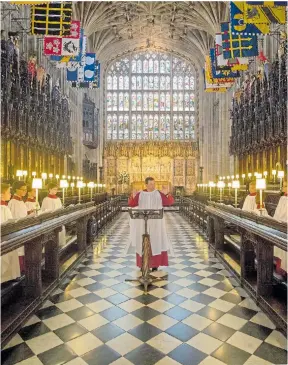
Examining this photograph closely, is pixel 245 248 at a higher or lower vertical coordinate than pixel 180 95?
lower

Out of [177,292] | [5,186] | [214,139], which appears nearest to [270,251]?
[177,292]

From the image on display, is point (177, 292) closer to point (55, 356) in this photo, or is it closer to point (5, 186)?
point (55, 356)

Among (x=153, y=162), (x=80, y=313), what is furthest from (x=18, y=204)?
(x=153, y=162)

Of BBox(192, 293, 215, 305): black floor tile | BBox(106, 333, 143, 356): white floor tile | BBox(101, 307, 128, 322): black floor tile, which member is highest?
BBox(106, 333, 143, 356): white floor tile

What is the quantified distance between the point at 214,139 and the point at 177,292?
25945mm

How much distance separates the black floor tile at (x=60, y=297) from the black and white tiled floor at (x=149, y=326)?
0.05 feet

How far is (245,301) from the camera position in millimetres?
4801

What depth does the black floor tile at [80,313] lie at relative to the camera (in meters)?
4.25

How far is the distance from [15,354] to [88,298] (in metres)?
1.72

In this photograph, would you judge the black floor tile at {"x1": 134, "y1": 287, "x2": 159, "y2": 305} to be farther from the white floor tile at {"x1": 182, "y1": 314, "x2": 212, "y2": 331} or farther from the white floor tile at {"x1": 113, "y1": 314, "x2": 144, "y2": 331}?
the white floor tile at {"x1": 182, "y1": 314, "x2": 212, "y2": 331}

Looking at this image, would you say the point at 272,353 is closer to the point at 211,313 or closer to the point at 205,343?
the point at 205,343

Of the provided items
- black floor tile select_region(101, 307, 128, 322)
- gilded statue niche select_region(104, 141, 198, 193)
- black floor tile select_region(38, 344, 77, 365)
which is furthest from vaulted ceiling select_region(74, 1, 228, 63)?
black floor tile select_region(38, 344, 77, 365)

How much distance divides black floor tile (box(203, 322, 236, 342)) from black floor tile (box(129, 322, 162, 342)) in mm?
610

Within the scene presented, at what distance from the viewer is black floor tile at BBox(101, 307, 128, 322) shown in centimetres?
424
